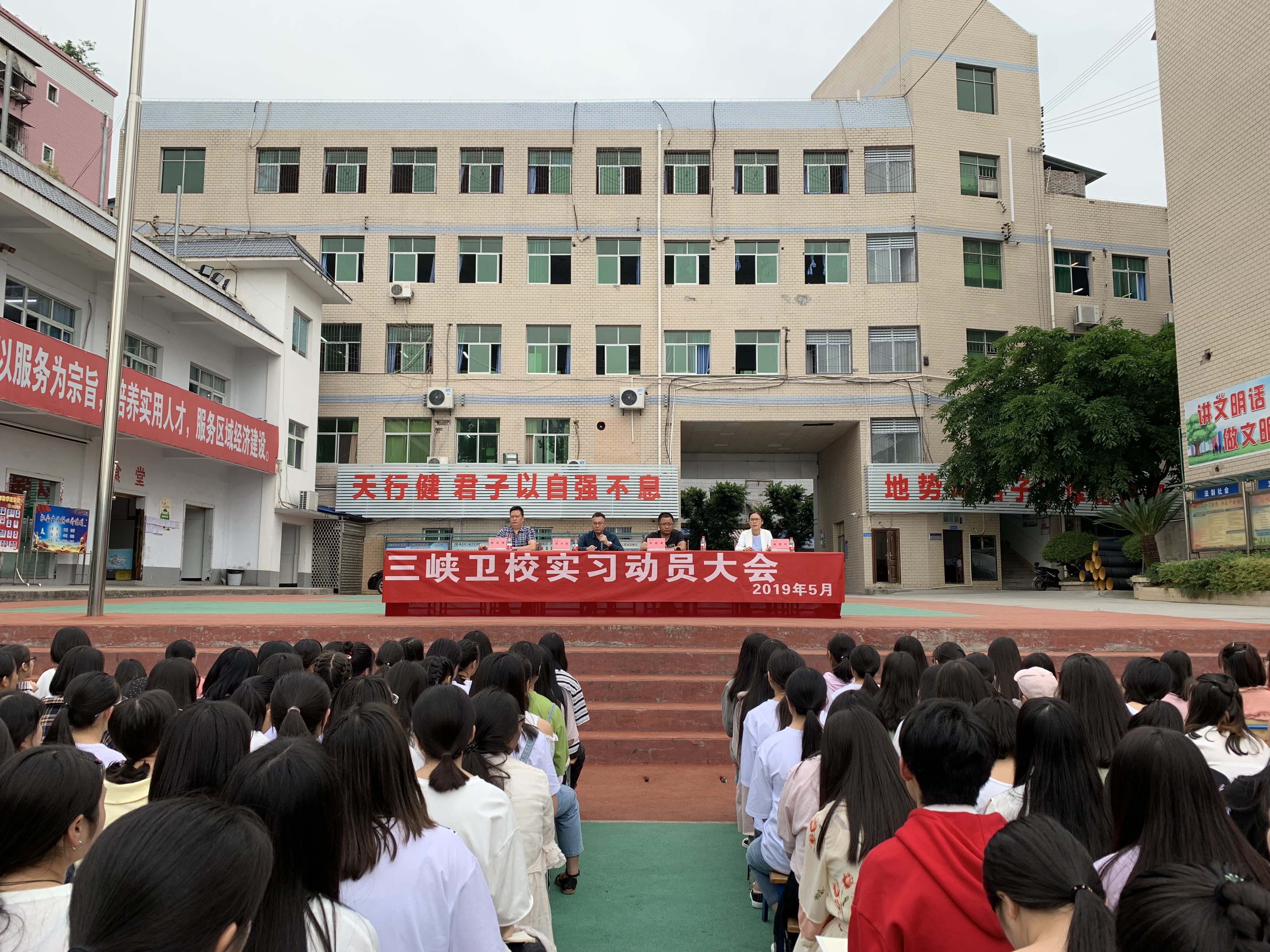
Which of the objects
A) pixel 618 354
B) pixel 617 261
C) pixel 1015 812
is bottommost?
pixel 1015 812

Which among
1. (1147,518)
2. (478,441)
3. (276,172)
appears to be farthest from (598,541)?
(276,172)

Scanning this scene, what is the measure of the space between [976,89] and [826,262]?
20.6 ft

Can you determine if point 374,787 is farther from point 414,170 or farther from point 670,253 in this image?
point 414,170

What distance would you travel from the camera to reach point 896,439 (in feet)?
76.9

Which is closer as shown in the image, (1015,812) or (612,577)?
(1015,812)

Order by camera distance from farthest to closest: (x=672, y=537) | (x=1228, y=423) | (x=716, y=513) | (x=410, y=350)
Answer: (x=716, y=513)
(x=410, y=350)
(x=1228, y=423)
(x=672, y=537)

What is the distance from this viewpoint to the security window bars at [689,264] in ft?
78.6

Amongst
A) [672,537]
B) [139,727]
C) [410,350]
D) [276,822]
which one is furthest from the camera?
[410,350]

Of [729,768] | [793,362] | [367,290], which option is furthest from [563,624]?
[367,290]

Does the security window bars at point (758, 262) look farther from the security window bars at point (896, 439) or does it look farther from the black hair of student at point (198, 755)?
the black hair of student at point (198, 755)

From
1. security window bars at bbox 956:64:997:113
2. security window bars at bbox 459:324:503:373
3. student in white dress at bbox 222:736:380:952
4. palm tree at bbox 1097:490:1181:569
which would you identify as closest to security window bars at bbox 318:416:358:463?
security window bars at bbox 459:324:503:373

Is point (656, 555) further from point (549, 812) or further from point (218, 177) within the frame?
point (218, 177)

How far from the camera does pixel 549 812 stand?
3336 mm

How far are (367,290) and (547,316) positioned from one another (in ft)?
15.7
